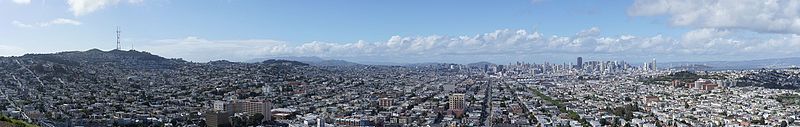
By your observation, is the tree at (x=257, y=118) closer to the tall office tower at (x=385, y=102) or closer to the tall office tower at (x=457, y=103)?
the tall office tower at (x=457, y=103)

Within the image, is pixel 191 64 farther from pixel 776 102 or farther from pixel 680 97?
pixel 776 102

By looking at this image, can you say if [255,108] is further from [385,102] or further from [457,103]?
[457,103]

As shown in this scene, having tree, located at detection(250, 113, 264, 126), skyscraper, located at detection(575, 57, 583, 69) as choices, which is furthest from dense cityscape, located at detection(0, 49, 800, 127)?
skyscraper, located at detection(575, 57, 583, 69)

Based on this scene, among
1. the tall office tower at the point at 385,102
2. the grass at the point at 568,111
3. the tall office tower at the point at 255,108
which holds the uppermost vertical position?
the tall office tower at the point at 255,108

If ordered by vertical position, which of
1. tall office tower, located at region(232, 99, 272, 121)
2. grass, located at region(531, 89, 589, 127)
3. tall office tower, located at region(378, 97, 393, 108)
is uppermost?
tall office tower, located at region(232, 99, 272, 121)

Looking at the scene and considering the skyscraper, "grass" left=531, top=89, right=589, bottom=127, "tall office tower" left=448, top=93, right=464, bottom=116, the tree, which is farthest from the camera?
the skyscraper

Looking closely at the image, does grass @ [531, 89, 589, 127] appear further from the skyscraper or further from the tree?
the skyscraper

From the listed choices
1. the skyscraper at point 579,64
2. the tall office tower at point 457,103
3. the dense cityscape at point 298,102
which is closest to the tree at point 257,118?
the dense cityscape at point 298,102

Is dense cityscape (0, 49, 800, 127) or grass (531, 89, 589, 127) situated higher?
dense cityscape (0, 49, 800, 127)

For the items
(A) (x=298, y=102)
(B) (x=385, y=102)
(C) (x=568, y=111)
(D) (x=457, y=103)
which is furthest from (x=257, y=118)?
(C) (x=568, y=111)

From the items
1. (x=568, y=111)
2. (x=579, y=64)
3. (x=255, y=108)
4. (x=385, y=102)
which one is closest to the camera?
(x=255, y=108)

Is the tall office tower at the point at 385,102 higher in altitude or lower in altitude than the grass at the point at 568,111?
higher

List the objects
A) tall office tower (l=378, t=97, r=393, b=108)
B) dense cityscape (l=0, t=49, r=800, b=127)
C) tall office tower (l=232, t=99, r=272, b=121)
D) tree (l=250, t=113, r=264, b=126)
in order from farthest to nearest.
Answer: tall office tower (l=378, t=97, r=393, b=108) < tall office tower (l=232, t=99, r=272, b=121) < dense cityscape (l=0, t=49, r=800, b=127) < tree (l=250, t=113, r=264, b=126)
